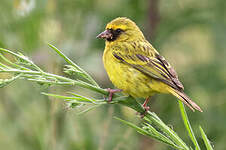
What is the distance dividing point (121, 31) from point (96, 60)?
537mm

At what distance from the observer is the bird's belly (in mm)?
2457

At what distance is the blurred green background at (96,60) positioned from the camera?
3305mm

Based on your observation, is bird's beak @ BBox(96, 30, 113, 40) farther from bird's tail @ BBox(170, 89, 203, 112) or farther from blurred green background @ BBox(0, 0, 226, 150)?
bird's tail @ BBox(170, 89, 203, 112)

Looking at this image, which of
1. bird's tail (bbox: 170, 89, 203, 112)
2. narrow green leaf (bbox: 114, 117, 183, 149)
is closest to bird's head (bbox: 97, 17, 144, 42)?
bird's tail (bbox: 170, 89, 203, 112)

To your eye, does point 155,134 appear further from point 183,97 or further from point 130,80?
point 130,80

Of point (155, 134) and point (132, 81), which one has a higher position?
point (132, 81)

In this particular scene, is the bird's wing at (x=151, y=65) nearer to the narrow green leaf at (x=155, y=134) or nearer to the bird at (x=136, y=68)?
the bird at (x=136, y=68)

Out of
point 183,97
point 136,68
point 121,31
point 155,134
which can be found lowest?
point 155,134

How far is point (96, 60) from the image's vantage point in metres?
3.67

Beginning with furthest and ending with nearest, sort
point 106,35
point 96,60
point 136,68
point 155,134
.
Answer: point 96,60, point 106,35, point 136,68, point 155,134

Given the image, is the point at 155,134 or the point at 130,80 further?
the point at 130,80

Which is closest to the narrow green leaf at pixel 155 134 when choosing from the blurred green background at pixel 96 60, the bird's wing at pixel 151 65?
the bird's wing at pixel 151 65

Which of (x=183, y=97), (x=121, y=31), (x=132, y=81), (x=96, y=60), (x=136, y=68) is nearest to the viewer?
(x=183, y=97)

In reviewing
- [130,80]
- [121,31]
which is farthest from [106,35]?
[130,80]
